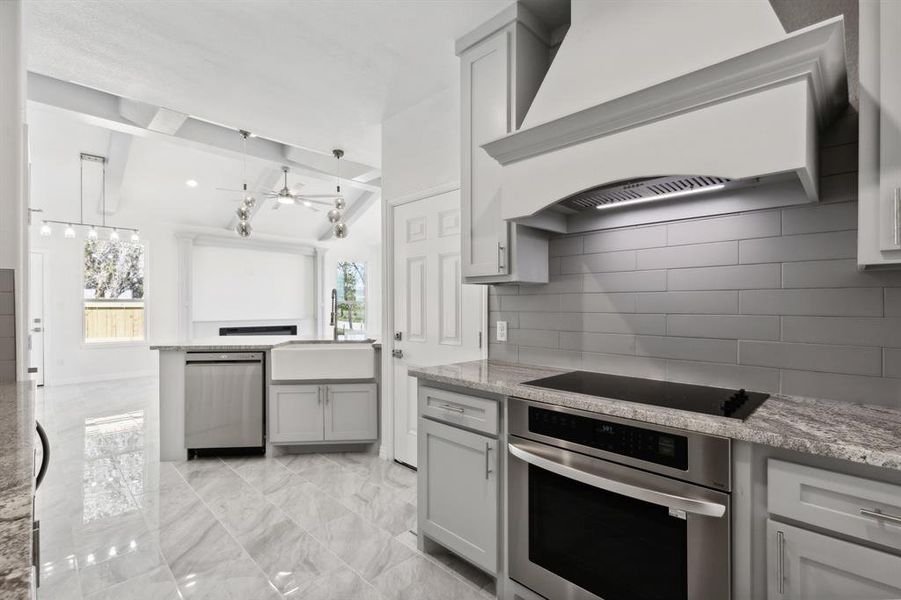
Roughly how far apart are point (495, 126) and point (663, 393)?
4.91 ft

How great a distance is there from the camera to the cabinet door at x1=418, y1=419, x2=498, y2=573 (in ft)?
5.98

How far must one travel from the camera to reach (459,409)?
1.94 metres

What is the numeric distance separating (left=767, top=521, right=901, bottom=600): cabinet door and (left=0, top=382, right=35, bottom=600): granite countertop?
59.7 inches

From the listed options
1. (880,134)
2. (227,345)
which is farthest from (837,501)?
(227,345)

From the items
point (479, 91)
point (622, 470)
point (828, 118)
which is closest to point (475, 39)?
point (479, 91)

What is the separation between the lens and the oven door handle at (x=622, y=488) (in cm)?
123

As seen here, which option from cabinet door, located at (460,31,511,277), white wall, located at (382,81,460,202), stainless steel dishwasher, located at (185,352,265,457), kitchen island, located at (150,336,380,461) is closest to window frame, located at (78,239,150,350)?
kitchen island, located at (150,336,380,461)

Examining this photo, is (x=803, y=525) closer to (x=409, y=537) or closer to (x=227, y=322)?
(x=409, y=537)

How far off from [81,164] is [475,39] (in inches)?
238

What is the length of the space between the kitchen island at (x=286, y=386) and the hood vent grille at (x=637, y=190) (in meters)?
2.21

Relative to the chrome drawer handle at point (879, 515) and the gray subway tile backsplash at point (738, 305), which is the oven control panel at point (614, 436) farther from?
the gray subway tile backsplash at point (738, 305)

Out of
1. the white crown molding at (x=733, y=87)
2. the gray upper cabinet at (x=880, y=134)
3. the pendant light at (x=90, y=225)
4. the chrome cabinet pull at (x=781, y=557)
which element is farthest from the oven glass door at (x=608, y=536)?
the pendant light at (x=90, y=225)

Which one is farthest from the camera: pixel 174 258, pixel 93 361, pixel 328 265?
pixel 328 265

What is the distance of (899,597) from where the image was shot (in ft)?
3.29
